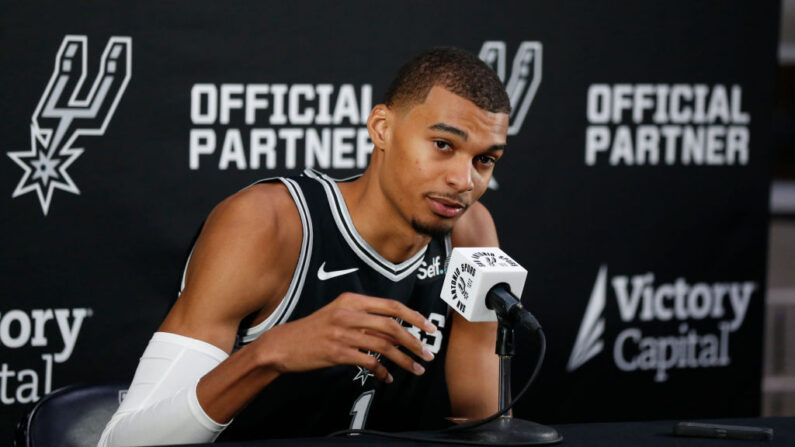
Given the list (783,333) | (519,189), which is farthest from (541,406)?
(783,333)

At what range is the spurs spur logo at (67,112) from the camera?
82.9 inches

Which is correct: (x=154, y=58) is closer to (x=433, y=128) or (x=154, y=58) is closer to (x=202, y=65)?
(x=202, y=65)

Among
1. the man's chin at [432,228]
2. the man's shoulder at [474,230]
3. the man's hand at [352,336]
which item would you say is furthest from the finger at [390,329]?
the man's shoulder at [474,230]

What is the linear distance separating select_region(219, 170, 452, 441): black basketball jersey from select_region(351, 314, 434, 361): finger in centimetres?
46

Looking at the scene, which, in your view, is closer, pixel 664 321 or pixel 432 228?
pixel 432 228

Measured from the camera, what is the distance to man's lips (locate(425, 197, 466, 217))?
1524 millimetres

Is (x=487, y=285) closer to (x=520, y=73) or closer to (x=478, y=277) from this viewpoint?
(x=478, y=277)

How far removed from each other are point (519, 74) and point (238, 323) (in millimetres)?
1250

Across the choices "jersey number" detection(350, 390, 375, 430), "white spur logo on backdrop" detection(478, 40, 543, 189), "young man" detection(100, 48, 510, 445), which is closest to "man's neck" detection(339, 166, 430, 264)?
"young man" detection(100, 48, 510, 445)

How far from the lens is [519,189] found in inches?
99.3

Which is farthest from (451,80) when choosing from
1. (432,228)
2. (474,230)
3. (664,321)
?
(664,321)

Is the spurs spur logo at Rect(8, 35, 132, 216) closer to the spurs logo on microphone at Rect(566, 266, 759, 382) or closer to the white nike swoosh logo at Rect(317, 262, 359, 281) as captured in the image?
the white nike swoosh logo at Rect(317, 262, 359, 281)

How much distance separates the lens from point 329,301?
1.65m

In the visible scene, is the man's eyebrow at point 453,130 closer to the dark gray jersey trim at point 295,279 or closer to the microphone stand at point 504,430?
the dark gray jersey trim at point 295,279
